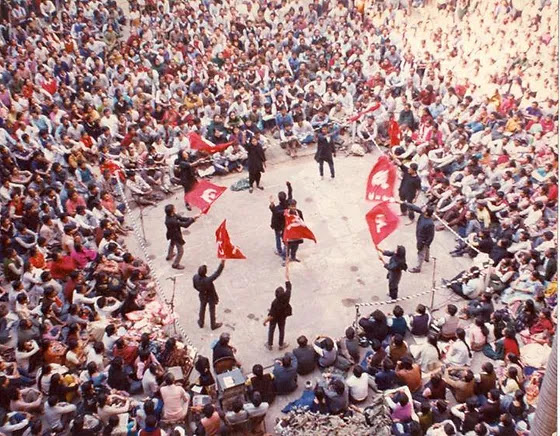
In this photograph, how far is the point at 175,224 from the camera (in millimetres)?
13992

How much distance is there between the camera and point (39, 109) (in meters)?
17.4

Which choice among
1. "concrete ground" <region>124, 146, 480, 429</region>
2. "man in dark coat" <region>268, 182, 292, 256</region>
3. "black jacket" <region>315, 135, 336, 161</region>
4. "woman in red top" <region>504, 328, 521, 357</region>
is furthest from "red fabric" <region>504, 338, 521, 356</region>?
"black jacket" <region>315, 135, 336, 161</region>

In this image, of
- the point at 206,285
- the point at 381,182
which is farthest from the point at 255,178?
the point at 206,285

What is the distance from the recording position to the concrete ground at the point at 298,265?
13.2 metres

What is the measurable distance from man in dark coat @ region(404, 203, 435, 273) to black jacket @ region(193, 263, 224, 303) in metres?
4.37

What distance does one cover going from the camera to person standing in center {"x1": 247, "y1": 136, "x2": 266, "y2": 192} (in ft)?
54.9

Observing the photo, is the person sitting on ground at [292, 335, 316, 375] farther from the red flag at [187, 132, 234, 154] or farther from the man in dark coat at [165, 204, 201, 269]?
the red flag at [187, 132, 234, 154]

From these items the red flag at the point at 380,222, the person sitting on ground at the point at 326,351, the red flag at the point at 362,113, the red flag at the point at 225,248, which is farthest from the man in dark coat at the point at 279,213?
the red flag at the point at 362,113

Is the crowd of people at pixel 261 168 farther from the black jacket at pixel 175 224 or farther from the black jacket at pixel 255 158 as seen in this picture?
the black jacket at pixel 175 224

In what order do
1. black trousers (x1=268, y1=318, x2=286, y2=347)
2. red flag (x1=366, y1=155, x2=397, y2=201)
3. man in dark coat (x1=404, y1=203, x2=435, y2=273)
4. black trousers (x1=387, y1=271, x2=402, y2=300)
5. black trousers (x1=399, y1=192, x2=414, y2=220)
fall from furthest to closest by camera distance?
1. black trousers (x1=399, y1=192, x2=414, y2=220)
2. man in dark coat (x1=404, y1=203, x2=435, y2=273)
3. red flag (x1=366, y1=155, x2=397, y2=201)
4. black trousers (x1=387, y1=271, x2=402, y2=300)
5. black trousers (x1=268, y1=318, x2=286, y2=347)

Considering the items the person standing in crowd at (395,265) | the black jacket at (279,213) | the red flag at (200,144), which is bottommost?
the person standing in crowd at (395,265)

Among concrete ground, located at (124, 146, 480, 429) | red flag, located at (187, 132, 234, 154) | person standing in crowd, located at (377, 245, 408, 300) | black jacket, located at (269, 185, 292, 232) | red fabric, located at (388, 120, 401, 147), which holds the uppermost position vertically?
red flag, located at (187, 132, 234, 154)

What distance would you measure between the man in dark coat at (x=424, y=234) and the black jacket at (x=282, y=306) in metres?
3.55

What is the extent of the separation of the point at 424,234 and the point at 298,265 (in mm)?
2771
